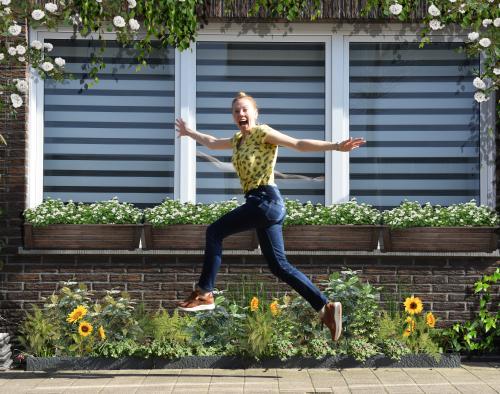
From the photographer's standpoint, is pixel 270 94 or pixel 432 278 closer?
pixel 432 278

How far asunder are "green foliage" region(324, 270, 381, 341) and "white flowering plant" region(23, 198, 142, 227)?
1.89 metres

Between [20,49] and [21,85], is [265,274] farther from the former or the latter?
[20,49]

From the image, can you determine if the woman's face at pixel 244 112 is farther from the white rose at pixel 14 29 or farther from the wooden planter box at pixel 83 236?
the white rose at pixel 14 29

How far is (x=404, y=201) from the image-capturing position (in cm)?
843

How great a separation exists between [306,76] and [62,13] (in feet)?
7.60

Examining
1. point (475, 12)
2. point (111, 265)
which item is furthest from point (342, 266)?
point (475, 12)

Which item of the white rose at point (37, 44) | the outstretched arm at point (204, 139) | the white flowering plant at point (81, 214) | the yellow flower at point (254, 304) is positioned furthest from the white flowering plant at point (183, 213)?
the white rose at point (37, 44)

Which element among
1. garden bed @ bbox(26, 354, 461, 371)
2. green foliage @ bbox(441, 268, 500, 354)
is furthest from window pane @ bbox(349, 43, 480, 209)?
garden bed @ bbox(26, 354, 461, 371)

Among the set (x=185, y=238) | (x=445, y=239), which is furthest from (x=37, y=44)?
(x=445, y=239)

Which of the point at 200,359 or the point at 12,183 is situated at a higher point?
the point at 12,183

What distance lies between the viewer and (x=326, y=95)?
8.46m

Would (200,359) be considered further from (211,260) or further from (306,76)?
(306,76)

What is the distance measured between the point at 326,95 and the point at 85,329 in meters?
3.08

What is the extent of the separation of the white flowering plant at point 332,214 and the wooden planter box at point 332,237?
0.18ft
